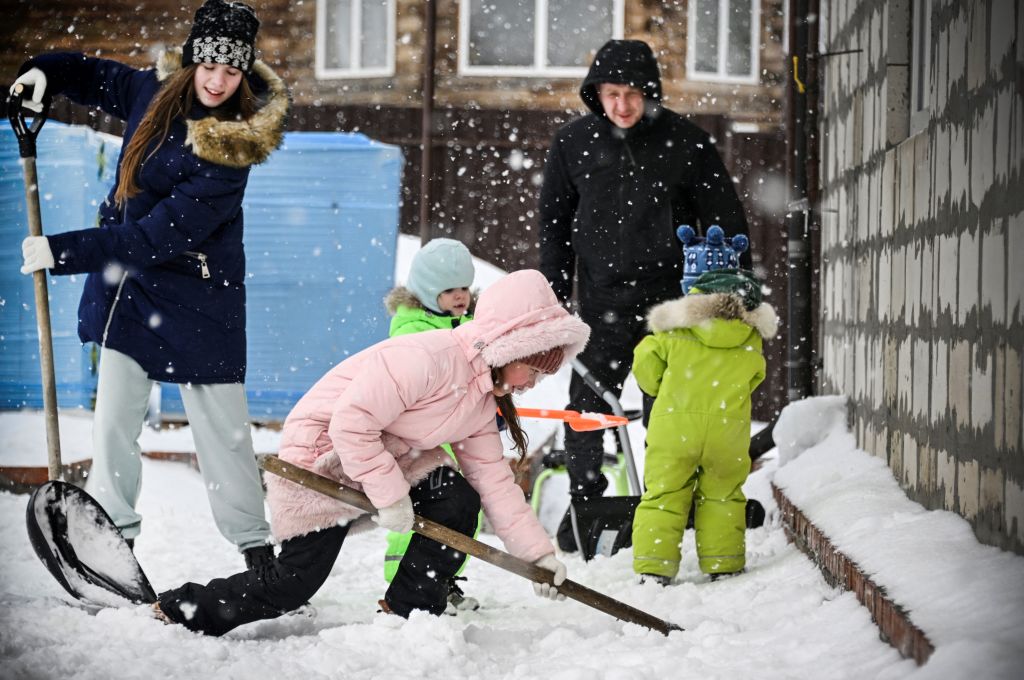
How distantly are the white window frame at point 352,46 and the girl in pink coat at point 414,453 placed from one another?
8.15 meters

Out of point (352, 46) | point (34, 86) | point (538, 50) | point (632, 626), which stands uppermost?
point (352, 46)

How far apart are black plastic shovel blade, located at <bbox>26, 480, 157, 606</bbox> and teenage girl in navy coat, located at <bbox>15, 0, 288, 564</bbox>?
0.20 metres

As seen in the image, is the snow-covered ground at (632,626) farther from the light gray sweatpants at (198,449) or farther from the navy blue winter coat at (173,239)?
the navy blue winter coat at (173,239)

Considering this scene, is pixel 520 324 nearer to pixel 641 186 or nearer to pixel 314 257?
pixel 641 186

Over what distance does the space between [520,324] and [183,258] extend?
52.3 inches

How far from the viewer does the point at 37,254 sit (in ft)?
10.7

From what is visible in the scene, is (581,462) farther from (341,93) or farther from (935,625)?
(341,93)

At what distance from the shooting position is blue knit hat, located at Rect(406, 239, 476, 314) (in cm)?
367

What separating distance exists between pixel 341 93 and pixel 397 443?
8212 millimetres

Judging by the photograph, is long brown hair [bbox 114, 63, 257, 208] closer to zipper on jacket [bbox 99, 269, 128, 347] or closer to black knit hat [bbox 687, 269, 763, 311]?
zipper on jacket [bbox 99, 269, 128, 347]

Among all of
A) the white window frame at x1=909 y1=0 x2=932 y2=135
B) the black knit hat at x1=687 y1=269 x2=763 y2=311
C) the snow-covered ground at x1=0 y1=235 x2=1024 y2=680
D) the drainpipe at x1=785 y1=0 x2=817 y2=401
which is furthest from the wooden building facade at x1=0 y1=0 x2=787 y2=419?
the snow-covered ground at x1=0 y1=235 x2=1024 y2=680

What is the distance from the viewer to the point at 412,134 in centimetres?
1012

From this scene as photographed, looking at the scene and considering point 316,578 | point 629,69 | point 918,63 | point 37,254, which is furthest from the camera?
point 629,69

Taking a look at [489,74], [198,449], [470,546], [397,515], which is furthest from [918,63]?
[489,74]
